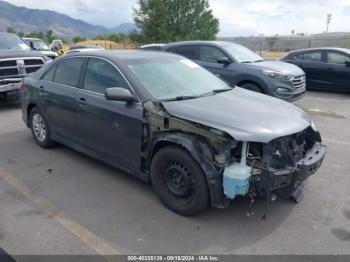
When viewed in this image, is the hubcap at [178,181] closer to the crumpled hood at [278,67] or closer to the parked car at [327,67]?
the crumpled hood at [278,67]

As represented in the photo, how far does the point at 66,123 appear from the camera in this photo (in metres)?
5.13

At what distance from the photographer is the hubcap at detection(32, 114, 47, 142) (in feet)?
19.0

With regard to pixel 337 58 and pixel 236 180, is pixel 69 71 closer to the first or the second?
pixel 236 180

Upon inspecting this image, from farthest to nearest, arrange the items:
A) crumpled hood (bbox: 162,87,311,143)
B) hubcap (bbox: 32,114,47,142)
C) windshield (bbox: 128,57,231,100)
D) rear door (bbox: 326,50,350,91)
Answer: rear door (bbox: 326,50,350,91), hubcap (bbox: 32,114,47,142), windshield (bbox: 128,57,231,100), crumpled hood (bbox: 162,87,311,143)

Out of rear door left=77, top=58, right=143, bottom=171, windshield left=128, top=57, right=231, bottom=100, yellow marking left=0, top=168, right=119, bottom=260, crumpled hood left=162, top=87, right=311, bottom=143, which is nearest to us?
yellow marking left=0, top=168, right=119, bottom=260

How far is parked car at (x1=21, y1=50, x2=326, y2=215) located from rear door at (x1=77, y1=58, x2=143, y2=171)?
0.01 metres

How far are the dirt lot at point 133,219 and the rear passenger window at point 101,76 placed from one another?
119 centimetres

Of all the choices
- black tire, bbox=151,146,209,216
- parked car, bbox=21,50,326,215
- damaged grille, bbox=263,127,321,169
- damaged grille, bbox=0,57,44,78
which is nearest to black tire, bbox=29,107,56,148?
parked car, bbox=21,50,326,215

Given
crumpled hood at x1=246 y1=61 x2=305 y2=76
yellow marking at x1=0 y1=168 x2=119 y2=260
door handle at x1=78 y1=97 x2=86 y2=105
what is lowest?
yellow marking at x1=0 y1=168 x2=119 y2=260

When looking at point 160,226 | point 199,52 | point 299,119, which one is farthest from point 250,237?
point 199,52

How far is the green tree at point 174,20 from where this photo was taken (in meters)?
29.2

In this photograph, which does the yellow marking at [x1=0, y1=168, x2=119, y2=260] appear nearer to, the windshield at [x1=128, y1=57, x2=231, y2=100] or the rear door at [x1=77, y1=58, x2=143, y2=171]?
the rear door at [x1=77, y1=58, x2=143, y2=171]

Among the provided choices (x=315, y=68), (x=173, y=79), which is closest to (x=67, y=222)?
(x=173, y=79)

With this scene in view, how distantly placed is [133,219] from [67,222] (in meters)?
0.68
